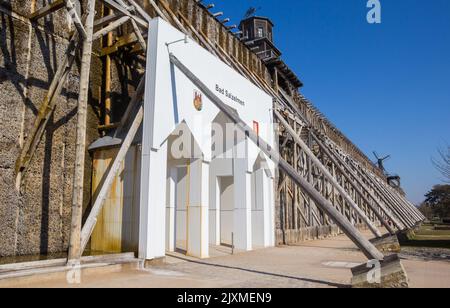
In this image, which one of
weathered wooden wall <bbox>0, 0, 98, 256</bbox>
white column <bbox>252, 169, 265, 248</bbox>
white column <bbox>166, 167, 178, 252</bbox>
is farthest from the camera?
white column <bbox>252, 169, 265, 248</bbox>

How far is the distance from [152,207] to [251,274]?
2.86m

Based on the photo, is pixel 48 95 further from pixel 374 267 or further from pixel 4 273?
pixel 374 267

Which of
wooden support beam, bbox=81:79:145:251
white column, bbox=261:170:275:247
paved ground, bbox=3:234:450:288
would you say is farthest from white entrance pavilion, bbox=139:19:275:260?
paved ground, bbox=3:234:450:288

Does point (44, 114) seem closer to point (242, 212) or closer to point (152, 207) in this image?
point (152, 207)

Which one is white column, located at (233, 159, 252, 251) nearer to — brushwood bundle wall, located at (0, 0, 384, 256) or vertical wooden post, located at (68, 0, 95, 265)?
brushwood bundle wall, located at (0, 0, 384, 256)

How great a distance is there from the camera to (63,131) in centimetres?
1002

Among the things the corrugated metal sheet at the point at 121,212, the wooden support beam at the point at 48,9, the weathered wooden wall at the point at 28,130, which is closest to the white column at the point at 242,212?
the corrugated metal sheet at the point at 121,212

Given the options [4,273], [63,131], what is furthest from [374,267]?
[63,131]

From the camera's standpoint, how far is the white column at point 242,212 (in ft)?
43.7

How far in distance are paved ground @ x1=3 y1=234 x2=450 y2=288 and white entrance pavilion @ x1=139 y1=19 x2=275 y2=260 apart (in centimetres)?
94

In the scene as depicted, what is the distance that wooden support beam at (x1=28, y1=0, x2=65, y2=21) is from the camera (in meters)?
9.09

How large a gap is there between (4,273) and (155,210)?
11.7 ft

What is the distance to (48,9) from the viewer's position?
9203mm

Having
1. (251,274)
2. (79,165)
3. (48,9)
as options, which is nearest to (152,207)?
(79,165)
